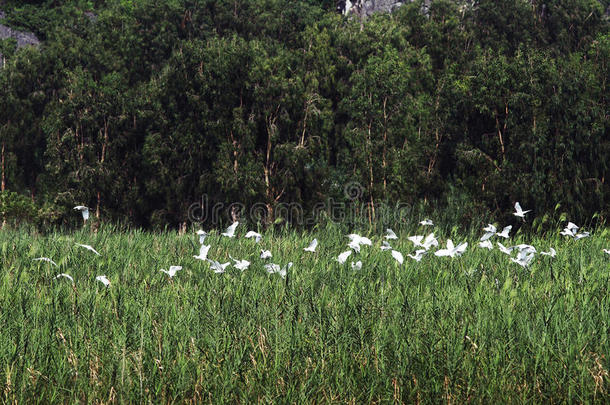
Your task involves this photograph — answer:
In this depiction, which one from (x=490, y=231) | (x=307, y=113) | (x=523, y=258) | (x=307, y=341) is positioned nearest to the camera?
(x=307, y=341)

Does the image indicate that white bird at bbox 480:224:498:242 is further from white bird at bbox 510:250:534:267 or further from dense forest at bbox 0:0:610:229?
dense forest at bbox 0:0:610:229

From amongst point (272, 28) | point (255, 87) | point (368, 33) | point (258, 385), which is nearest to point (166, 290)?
Answer: point (258, 385)

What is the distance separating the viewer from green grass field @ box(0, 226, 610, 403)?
3.14 meters

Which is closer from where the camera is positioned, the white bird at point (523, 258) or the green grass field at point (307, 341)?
the green grass field at point (307, 341)

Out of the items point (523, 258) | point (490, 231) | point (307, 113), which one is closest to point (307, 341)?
point (523, 258)

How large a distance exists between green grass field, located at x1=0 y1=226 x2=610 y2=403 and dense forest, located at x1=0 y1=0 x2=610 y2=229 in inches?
359

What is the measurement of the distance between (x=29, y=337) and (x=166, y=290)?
1231mm

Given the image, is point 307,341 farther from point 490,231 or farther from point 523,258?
point 490,231

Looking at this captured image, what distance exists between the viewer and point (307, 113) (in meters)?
19.2

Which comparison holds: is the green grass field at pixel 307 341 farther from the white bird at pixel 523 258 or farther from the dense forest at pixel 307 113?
the dense forest at pixel 307 113

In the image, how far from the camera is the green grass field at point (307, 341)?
3.14 metres

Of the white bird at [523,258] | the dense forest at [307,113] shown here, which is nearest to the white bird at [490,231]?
the white bird at [523,258]

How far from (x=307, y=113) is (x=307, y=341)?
16.1 metres

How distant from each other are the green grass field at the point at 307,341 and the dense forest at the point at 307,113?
9.11m
